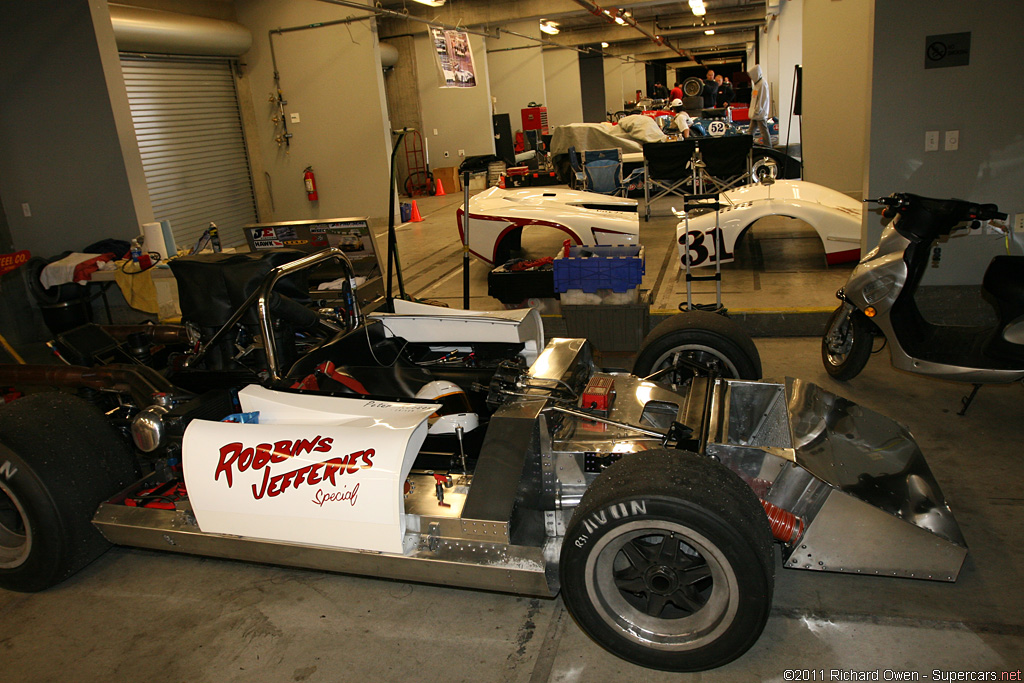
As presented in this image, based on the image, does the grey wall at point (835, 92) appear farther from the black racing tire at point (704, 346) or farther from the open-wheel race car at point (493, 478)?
the open-wheel race car at point (493, 478)

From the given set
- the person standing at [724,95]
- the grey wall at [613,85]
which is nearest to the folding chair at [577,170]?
the person standing at [724,95]

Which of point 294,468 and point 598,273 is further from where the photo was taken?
point 598,273

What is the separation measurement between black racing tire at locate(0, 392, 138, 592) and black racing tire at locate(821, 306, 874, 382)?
13.7 feet

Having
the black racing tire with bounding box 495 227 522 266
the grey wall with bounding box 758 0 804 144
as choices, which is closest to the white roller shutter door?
the black racing tire with bounding box 495 227 522 266

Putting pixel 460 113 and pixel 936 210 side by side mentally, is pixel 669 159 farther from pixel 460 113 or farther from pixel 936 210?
pixel 460 113

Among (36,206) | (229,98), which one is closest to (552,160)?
(229,98)

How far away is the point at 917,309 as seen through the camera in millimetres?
4246

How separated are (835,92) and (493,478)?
9942 mm

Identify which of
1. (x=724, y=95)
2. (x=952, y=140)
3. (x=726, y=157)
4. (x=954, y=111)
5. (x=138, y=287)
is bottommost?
(x=138, y=287)

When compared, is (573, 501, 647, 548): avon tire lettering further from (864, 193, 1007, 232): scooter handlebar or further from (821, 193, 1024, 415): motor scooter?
(864, 193, 1007, 232): scooter handlebar

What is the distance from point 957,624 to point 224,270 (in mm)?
3518

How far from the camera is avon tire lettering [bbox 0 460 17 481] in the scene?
295cm

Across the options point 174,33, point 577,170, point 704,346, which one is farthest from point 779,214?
point 174,33

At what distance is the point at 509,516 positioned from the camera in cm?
249
